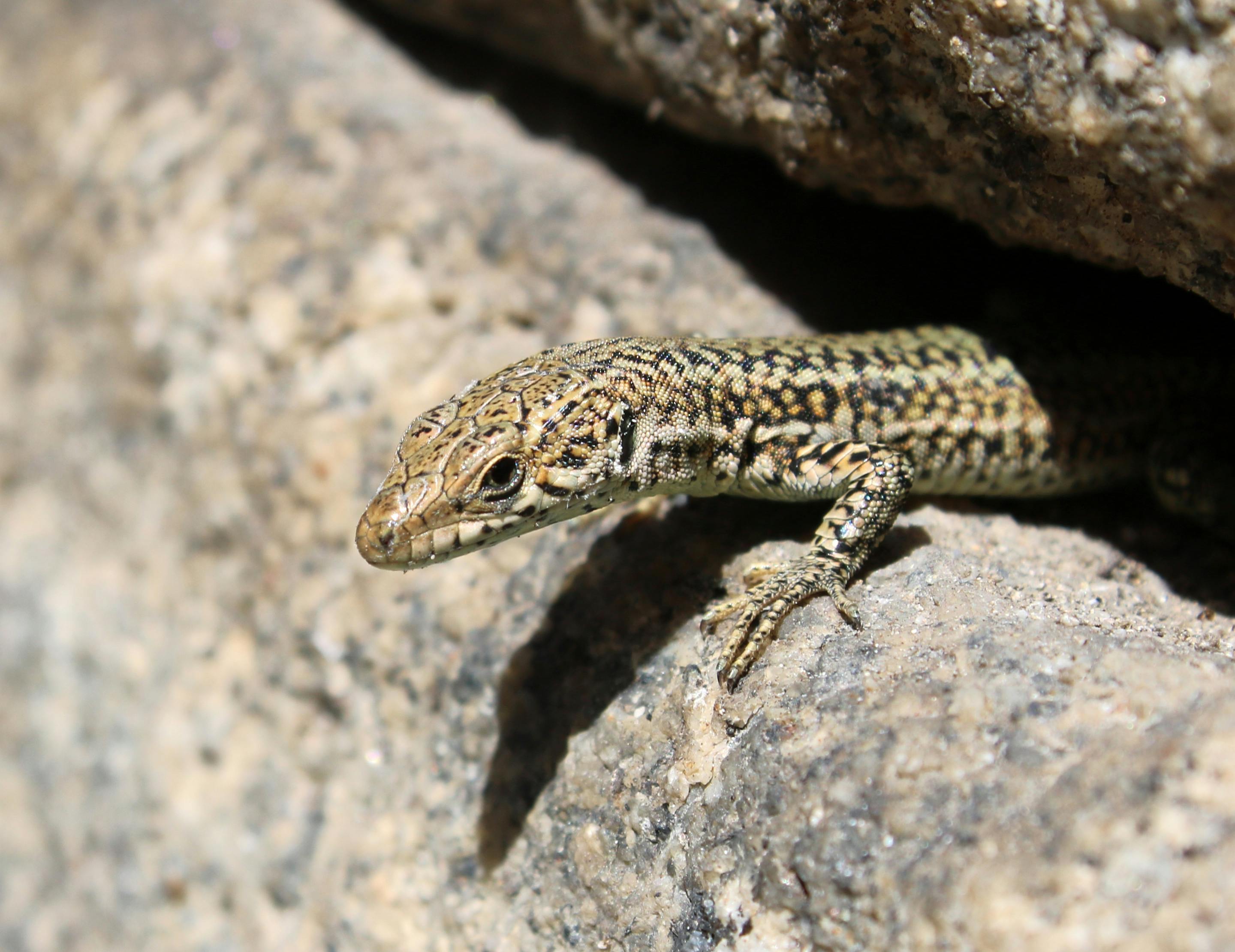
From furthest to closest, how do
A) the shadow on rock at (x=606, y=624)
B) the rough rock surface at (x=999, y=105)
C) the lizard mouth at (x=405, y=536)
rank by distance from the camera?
the shadow on rock at (x=606, y=624), the lizard mouth at (x=405, y=536), the rough rock surface at (x=999, y=105)

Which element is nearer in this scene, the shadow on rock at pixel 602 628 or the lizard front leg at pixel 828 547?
the lizard front leg at pixel 828 547

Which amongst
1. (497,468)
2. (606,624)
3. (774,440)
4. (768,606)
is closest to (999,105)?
(774,440)

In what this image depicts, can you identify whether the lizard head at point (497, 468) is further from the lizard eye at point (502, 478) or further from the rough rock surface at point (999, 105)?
the rough rock surface at point (999, 105)

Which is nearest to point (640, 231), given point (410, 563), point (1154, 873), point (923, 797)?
point (410, 563)

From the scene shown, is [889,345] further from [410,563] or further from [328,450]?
[328,450]

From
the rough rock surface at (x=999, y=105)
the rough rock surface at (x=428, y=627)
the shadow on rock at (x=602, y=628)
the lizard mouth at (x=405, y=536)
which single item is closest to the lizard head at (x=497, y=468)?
the lizard mouth at (x=405, y=536)

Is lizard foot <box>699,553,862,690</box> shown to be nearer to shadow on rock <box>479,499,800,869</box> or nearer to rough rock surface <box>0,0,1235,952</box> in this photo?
rough rock surface <box>0,0,1235,952</box>
